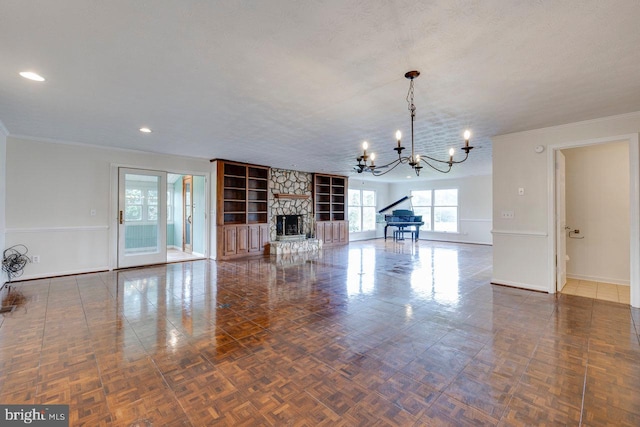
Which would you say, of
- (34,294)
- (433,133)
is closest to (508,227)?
(433,133)

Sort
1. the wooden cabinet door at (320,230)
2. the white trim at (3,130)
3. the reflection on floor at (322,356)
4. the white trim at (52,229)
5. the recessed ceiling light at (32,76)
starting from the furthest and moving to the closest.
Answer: the wooden cabinet door at (320,230)
the white trim at (52,229)
the white trim at (3,130)
the recessed ceiling light at (32,76)
the reflection on floor at (322,356)

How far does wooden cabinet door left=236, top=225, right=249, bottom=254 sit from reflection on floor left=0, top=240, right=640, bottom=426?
3.08 metres

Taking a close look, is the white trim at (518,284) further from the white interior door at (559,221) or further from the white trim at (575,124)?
the white trim at (575,124)

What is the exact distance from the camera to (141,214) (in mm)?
6293

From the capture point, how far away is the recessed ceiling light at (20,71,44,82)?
2.65m

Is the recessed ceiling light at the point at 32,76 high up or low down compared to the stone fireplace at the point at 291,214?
up

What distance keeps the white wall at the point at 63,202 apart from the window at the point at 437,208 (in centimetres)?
1004

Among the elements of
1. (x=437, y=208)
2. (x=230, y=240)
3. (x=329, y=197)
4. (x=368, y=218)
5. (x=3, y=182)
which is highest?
(x=329, y=197)

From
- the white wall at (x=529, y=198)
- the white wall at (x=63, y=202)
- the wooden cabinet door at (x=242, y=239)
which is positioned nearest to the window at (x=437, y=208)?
the white wall at (x=529, y=198)

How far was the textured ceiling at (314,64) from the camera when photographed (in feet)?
6.06

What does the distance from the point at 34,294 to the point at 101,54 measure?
3.93m

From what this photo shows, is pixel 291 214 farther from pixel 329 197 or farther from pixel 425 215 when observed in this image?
pixel 425 215

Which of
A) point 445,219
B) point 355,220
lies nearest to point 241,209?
point 355,220

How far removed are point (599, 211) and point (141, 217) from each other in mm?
8664
